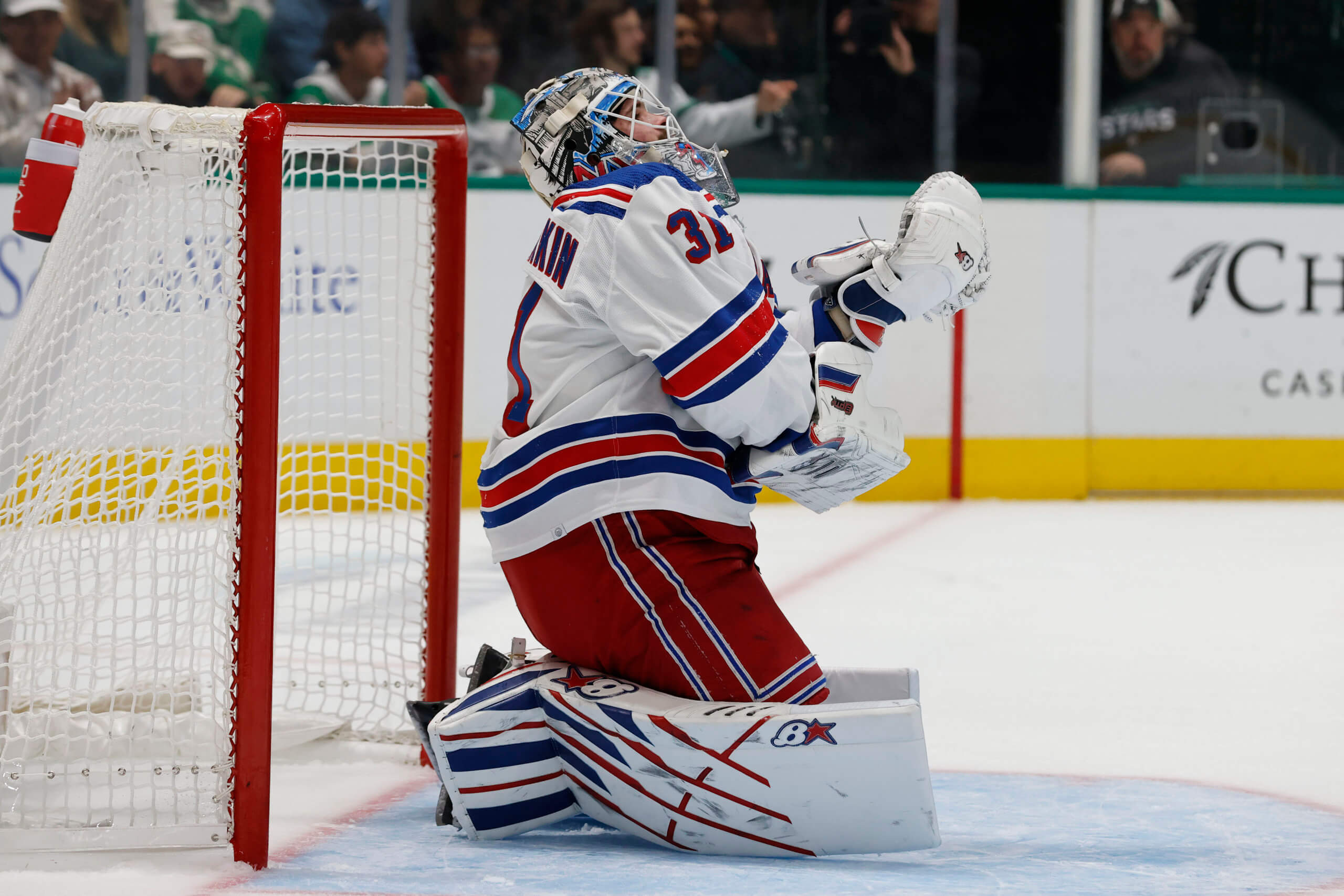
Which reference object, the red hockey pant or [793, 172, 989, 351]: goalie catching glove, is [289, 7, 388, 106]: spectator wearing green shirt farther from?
the red hockey pant

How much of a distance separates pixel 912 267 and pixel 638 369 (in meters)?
0.34

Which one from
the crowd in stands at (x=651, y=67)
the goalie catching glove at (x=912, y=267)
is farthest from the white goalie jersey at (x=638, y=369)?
the crowd in stands at (x=651, y=67)

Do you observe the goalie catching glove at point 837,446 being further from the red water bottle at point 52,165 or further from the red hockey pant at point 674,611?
the red water bottle at point 52,165

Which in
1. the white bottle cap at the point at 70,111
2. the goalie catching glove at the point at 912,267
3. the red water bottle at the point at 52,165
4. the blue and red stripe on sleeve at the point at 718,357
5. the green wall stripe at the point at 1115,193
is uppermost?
the green wall stripe at the point at 1115,193

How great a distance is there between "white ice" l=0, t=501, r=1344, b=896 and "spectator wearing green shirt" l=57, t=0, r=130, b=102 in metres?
1.97

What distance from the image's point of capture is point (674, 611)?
168cm

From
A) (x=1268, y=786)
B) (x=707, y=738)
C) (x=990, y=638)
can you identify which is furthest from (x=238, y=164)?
(x=990, y=638)

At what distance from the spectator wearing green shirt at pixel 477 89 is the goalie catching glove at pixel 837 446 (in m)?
3.82

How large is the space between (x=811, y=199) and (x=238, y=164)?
12.7ft

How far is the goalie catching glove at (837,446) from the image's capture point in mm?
1697

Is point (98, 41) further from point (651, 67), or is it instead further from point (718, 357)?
point (718, 357)

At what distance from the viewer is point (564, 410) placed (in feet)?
5.60

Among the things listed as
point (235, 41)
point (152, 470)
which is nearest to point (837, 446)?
point (152, 470)

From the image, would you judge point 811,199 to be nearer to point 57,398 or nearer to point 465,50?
point 465,50
